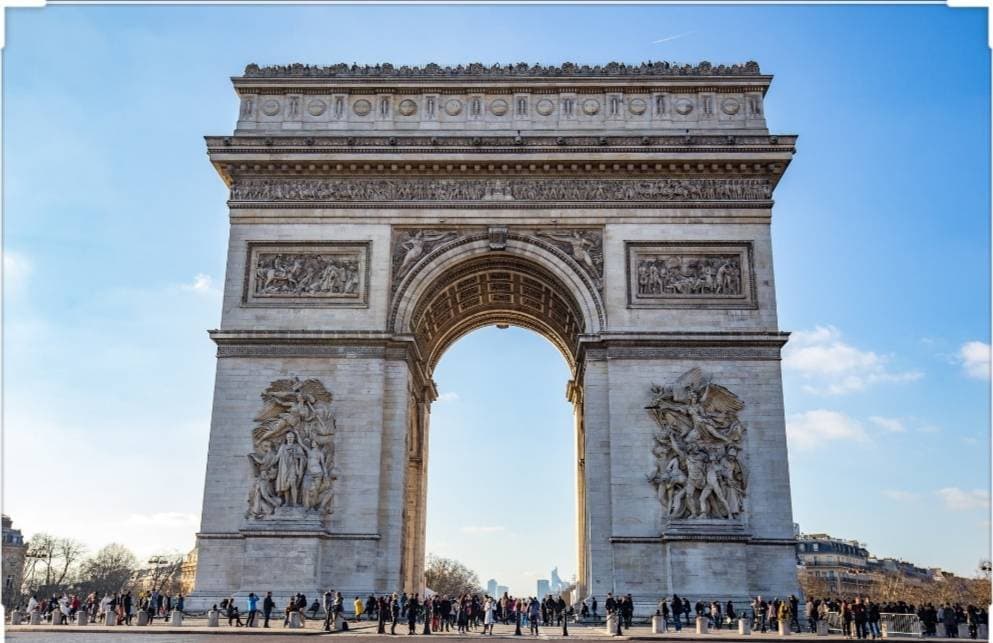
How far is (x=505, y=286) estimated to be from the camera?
3064cm

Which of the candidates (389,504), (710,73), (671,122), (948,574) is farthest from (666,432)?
(948,574)

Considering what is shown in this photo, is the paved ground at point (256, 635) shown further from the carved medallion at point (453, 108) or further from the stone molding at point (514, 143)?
the carved medallion at point (453, 108)

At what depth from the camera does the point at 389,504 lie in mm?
25234

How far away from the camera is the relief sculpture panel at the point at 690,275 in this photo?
26500 mm

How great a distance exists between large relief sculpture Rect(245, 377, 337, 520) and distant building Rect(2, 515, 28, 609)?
3976 cm

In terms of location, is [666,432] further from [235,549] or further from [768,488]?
[235,549]

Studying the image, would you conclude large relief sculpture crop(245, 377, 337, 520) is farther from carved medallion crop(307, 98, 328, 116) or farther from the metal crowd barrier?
the metal crowd barrier

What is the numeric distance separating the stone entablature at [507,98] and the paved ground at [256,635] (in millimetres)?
14787

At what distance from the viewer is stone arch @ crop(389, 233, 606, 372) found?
1057 inches

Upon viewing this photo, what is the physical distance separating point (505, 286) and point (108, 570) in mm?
59054

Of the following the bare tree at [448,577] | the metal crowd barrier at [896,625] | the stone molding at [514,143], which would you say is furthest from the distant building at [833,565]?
the stone molding at [514,143]

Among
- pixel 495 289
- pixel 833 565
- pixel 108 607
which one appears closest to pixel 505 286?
pixel 495 289

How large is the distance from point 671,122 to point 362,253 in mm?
10319

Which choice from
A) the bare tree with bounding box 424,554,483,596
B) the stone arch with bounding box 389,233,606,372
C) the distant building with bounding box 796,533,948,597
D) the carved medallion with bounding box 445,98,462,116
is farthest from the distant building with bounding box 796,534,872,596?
the carved medallion with bounding box 445,98,462,116
